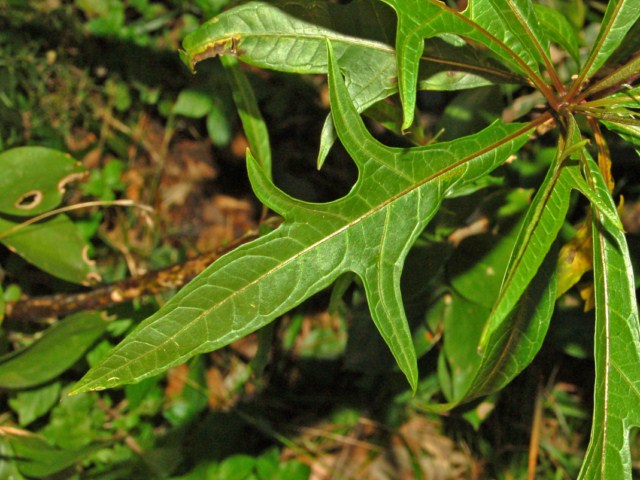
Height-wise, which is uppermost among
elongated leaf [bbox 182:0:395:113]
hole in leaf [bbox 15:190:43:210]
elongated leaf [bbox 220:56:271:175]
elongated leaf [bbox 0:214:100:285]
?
elongated leaf [bbox 182:0:395:113]

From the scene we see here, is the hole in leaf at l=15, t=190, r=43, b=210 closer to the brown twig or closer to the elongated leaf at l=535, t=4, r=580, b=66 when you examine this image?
the brown twig

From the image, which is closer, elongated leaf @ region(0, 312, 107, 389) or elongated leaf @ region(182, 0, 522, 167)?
elongated leaf @ region(182, 0, 522, 167)

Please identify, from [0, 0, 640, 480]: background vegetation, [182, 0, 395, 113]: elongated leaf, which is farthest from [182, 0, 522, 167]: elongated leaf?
[0, 0, 640, 480]: background vegetation

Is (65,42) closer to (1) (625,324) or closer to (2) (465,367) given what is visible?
(2) (465,367)

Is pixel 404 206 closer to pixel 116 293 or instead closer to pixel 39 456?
pixel 116 293

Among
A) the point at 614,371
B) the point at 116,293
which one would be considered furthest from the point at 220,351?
the point at 614,371

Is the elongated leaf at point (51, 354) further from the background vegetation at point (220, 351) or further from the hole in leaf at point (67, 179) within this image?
the hole in leaf at point (67, 179)

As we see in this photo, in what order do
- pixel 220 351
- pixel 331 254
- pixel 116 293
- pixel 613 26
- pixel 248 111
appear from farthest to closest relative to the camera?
1. pixel 220 351
2. pixel 116 293
3. pixel 248 111
4. pixel 613 26
5. pixel 331 254
